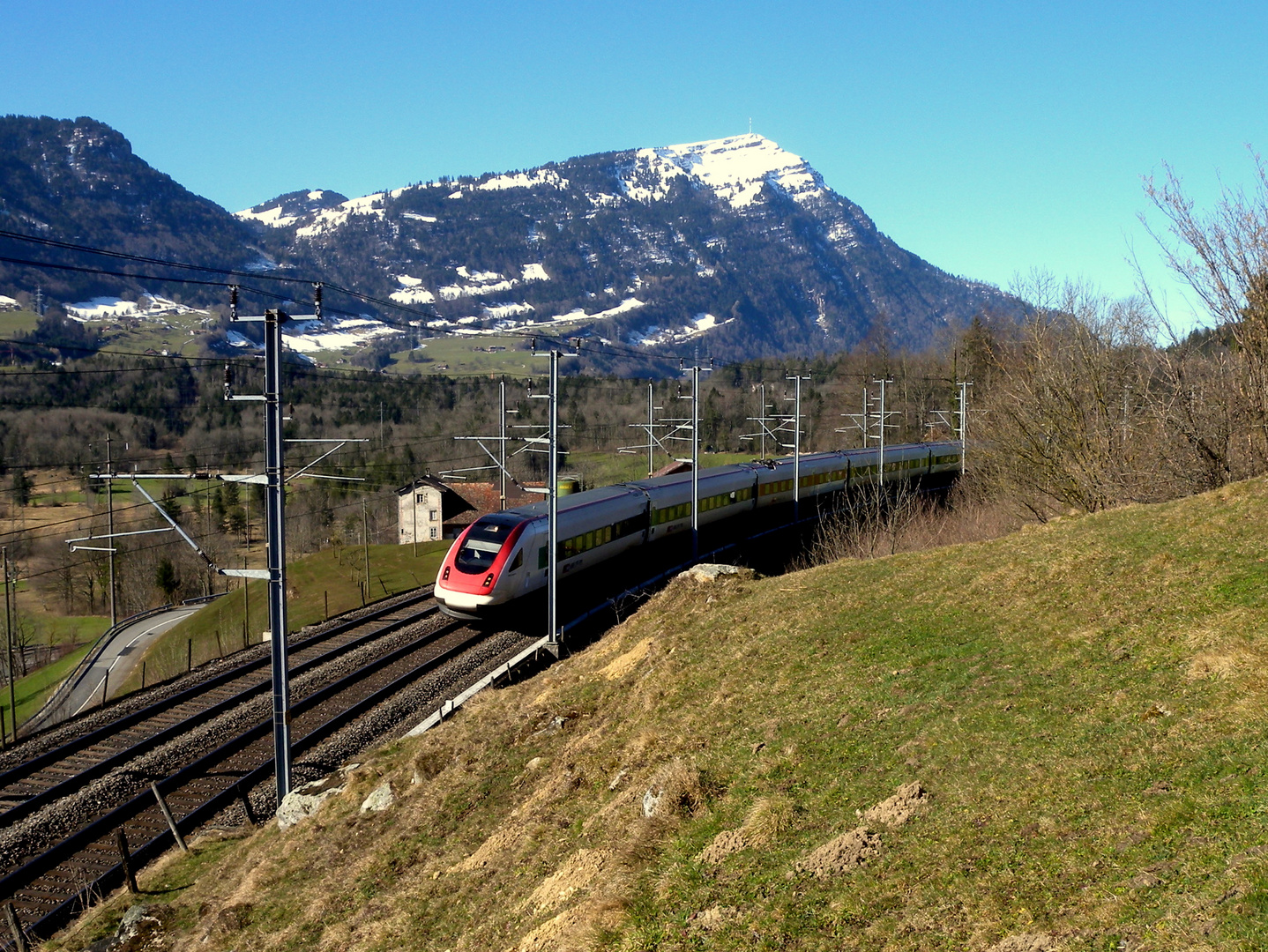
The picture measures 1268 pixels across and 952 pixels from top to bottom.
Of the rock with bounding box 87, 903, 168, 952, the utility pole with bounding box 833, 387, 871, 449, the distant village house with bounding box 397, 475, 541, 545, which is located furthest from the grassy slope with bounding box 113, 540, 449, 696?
the rock with bounding box 87, 903, 168, 952

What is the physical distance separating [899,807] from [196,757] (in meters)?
15.1

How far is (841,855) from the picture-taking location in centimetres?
805

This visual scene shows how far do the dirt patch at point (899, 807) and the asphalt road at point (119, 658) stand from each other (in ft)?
110

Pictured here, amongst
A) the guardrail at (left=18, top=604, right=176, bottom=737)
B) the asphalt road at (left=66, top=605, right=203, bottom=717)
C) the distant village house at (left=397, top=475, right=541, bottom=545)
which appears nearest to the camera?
the guardrail at (left=18, top=604, right=176, bottom=737)

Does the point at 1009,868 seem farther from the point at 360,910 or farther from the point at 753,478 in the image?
the point at 753,478

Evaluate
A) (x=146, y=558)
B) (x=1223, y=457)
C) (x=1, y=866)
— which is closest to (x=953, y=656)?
(x=1, y=866)

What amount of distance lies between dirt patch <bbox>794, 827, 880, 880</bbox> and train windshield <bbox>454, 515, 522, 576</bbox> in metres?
17.5

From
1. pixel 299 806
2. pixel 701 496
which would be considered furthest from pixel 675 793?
pixel 701 496

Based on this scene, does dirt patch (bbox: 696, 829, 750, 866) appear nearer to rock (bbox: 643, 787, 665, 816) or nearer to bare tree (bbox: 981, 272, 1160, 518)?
rock (bbox: 643, 787, 665, 816)

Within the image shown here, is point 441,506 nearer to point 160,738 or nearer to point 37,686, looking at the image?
point 37,686

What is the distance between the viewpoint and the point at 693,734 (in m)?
12.4

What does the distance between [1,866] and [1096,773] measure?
50.9ft

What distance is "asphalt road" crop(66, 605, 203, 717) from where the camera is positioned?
39781 mm

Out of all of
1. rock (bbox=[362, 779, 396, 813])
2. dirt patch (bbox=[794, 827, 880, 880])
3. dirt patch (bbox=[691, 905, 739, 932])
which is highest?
dirt patch (bbox=[794, 827, 880, 880])
